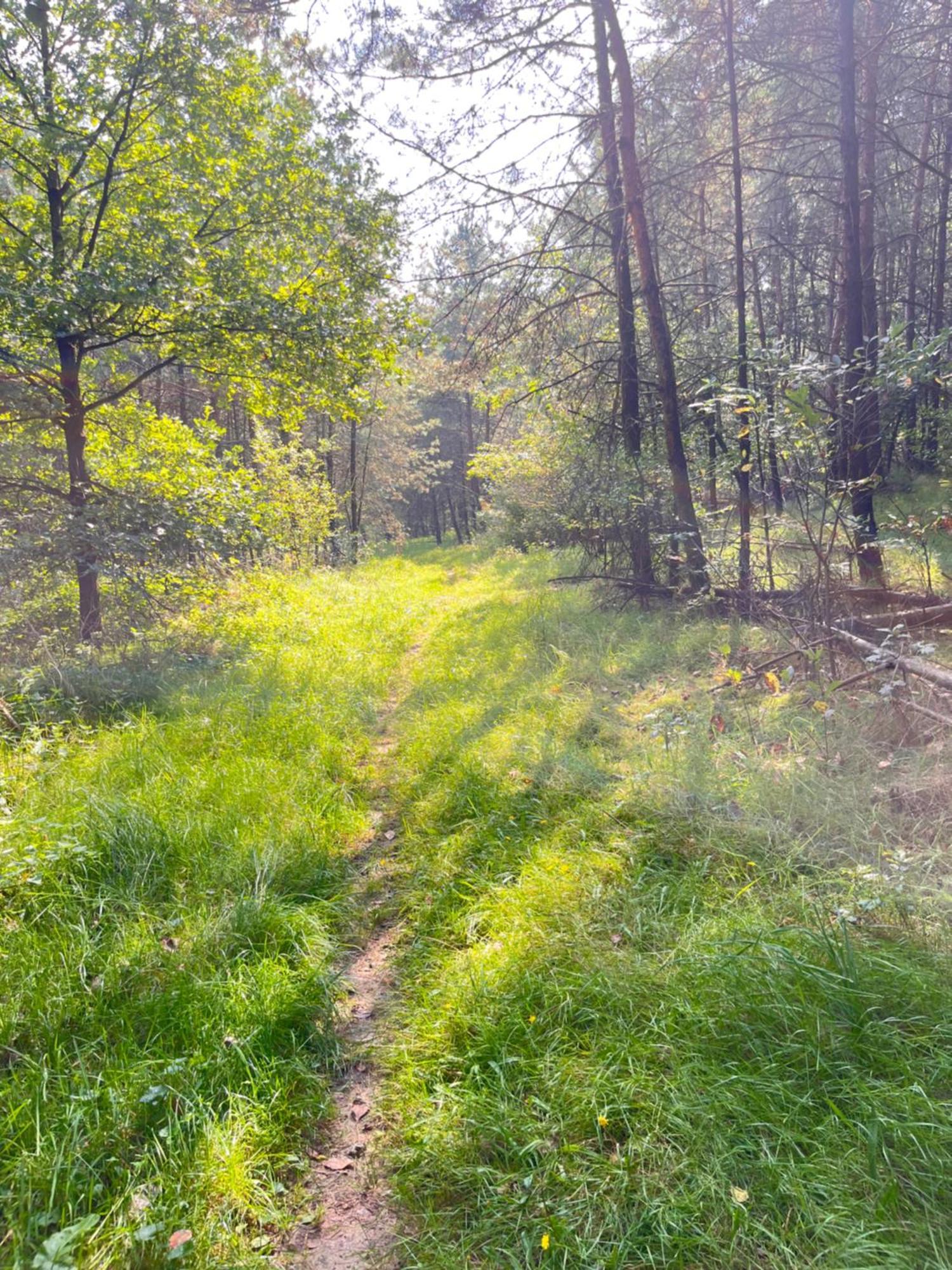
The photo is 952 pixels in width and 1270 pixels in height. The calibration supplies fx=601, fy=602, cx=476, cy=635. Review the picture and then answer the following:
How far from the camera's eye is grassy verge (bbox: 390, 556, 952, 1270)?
1687 mm

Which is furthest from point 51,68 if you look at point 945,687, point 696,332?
point 945,687

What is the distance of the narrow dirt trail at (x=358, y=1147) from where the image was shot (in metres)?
1.80

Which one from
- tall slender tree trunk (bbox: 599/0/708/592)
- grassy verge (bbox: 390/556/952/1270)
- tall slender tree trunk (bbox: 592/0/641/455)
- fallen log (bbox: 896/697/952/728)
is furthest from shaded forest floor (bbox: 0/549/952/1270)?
tall slender tree trunk (bbox: 592/0/641/455)

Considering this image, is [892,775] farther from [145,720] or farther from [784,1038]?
[145,720]

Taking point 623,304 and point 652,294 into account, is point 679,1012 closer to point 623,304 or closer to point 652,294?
point 652,294

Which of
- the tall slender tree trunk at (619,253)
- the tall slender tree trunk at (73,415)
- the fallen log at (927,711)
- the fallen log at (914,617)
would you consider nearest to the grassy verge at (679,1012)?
the fallen log at (927,711)

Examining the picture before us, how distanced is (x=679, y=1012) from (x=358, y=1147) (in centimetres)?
126

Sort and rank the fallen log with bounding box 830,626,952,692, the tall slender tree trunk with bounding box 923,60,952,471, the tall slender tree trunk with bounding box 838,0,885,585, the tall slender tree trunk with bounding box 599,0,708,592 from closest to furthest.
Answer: the fallen log with bounding box 830,626,952,692, the tall slender tree trunk with bounding box 838,0,885,585, the tall slender tree trunk with bounding box 599,0,708,592, the tall slender tree trunk with bounding box 923,60,952,471

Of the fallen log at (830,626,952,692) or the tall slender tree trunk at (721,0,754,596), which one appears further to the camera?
the tall slender tree trunk at (721,0,754,596)

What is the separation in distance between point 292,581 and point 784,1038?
1211 cm

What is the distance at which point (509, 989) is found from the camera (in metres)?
2.57

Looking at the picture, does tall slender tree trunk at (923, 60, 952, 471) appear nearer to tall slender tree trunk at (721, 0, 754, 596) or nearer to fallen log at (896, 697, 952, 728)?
tall slender tree trunk at (721, 0, 754, 596)

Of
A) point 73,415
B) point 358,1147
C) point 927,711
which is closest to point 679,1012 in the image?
point 358,1147

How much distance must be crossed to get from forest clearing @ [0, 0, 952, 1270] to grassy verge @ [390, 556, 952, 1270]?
2 cm
